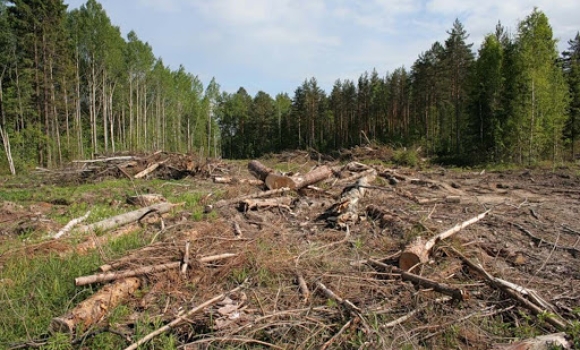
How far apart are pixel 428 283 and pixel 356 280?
0.79 m

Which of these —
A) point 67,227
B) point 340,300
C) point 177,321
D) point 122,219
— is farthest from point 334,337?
point 67,227

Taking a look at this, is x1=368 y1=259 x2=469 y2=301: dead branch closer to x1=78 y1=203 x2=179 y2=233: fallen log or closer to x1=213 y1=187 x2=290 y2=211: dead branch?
x1=213 y1=187 x2=290 y2=211: dead branch

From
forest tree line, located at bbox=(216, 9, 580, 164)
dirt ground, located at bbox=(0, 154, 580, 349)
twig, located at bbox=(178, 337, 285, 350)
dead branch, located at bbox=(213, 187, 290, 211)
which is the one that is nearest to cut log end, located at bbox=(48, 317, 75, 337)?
dirt ground, located at bbox=(0, 154, 580, 349)

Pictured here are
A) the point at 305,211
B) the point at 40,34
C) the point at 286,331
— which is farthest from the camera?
the point at 40,34

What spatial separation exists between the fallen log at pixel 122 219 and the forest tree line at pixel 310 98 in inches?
533

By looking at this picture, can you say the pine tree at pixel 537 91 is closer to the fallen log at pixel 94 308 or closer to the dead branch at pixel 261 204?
the dead branch at pixel 261 204

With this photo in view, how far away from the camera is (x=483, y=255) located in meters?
4.88

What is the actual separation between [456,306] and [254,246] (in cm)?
259

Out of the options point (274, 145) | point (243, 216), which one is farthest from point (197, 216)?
point (274, 145)

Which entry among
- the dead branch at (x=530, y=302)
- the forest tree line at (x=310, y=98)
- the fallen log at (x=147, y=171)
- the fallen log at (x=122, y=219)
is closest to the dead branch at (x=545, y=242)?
the dead branch at (x=530, y=302)

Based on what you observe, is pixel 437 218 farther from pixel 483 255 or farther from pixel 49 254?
pixel 49 254

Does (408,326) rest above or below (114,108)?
below

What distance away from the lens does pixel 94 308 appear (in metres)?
3.30

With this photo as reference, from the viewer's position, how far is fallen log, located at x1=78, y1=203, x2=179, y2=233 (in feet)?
20.6
